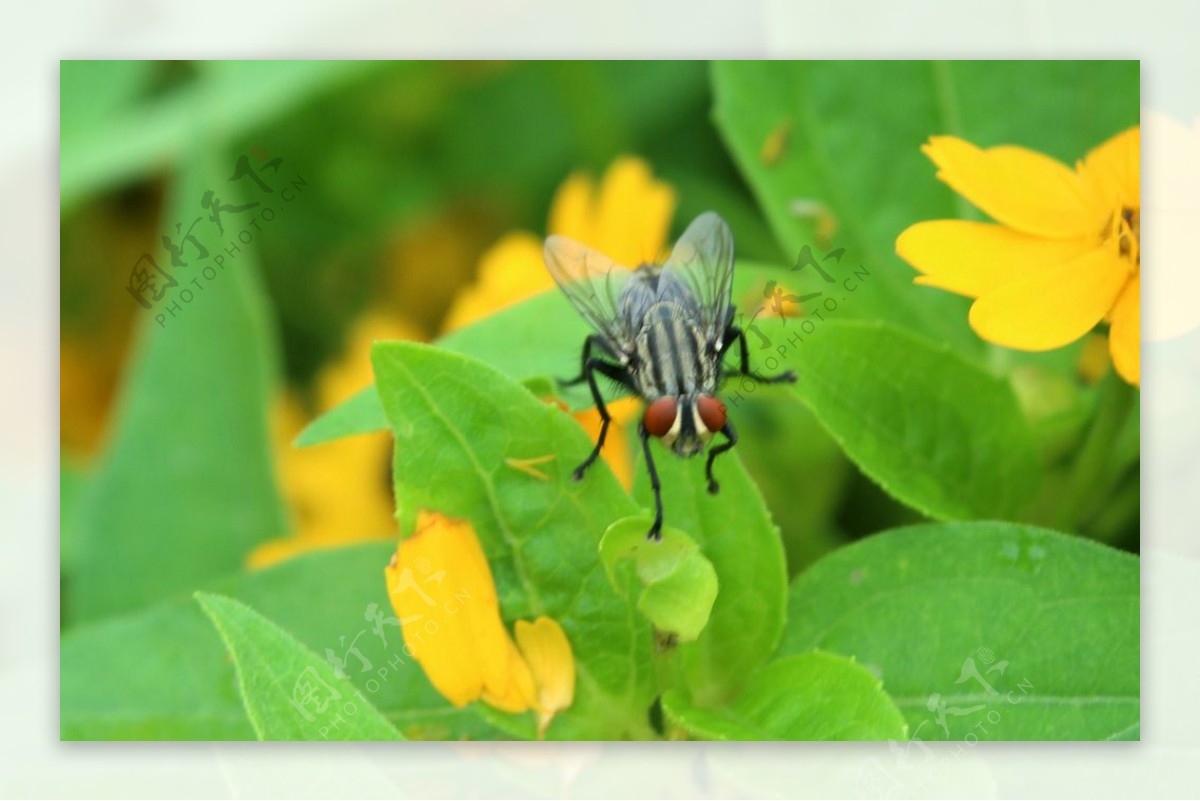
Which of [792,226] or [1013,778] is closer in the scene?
[1013,778]

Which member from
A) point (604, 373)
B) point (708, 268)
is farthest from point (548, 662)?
point (708, 268)

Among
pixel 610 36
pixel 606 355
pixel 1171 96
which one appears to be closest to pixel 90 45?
pixel 610 36

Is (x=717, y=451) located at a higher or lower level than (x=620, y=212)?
lower

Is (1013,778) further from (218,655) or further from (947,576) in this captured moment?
(218,655)

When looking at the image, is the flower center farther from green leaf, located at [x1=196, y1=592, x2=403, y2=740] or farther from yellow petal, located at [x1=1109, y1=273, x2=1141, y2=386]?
green leaf, located at [x1=196, y1=592, x2=403, y2=740]

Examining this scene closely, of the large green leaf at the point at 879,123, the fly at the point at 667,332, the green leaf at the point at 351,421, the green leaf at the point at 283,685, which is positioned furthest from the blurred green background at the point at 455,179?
the green leaf at the point at 283,685

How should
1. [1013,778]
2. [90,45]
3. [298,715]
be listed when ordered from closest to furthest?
→ [298,715] → [1013,778] → [90,45]

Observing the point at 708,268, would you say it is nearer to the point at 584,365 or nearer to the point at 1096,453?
the point at 584,365
